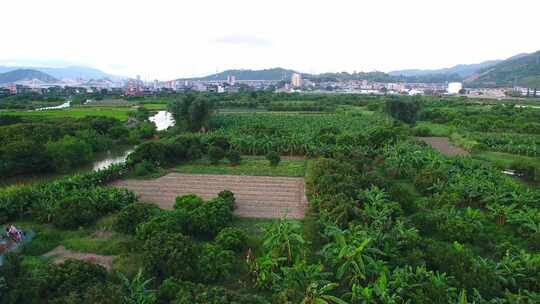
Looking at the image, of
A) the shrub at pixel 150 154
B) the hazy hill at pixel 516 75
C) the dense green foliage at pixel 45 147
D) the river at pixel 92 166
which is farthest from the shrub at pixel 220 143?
the hazy hill at pixel 516 75

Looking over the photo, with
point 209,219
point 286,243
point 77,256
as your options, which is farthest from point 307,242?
point 77,256

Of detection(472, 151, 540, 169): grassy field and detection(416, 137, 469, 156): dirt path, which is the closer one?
detection(472, 151, 540, 169): grassy field

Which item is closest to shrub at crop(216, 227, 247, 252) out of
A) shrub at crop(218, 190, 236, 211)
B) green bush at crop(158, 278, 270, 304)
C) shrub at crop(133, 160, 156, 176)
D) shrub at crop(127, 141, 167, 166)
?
green bush at crop(158, 278, 270, 304)

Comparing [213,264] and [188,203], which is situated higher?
[188,203]

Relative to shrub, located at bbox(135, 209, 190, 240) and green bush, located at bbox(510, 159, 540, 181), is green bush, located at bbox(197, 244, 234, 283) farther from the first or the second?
green bush, located at bbox(510, 159, 540, 181)

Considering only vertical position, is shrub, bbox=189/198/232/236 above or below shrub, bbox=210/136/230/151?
below

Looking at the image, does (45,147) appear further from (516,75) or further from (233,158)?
(516,75)
